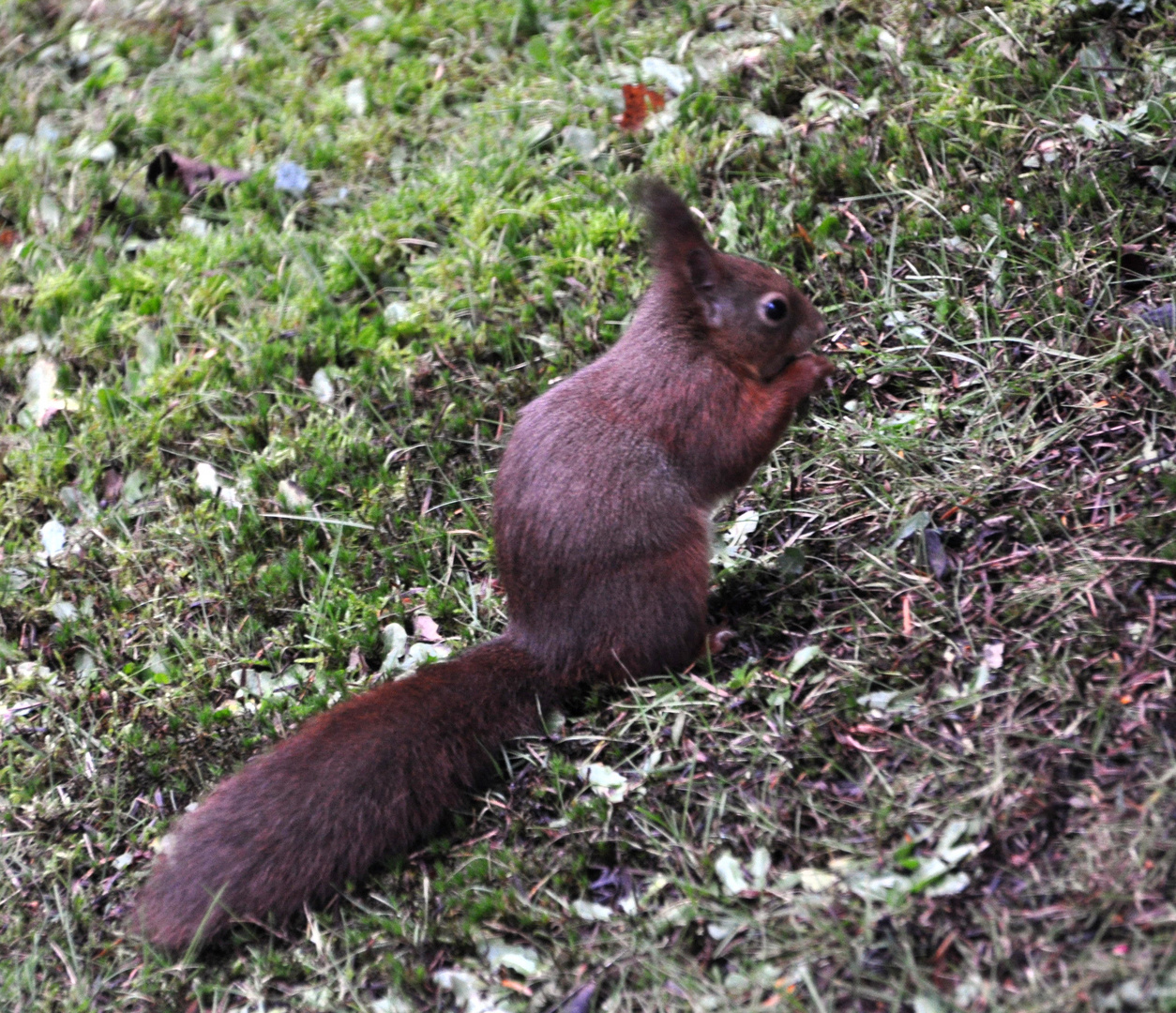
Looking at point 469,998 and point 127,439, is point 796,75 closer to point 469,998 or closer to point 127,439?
point 127,439

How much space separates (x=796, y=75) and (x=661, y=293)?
173cm

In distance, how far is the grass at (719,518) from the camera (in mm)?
2420

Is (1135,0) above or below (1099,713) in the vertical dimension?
above

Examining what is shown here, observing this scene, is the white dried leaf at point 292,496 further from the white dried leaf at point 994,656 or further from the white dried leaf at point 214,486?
the white dried leaf at point 994,656

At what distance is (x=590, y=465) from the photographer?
9.74ft

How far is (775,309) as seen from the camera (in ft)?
10.7

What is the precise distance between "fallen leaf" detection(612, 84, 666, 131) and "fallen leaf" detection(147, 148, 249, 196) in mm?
1693

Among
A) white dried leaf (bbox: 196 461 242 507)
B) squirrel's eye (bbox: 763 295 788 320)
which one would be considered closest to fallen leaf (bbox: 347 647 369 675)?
white dried leaf (bbox: 196 461 242 507)

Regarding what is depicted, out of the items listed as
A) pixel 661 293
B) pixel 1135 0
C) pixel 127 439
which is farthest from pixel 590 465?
pixel 1135 0

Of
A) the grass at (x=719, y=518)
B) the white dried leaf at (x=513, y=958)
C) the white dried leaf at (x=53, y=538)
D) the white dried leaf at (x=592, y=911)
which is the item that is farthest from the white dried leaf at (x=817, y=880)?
the white dried leaf at (x=53, y=538)

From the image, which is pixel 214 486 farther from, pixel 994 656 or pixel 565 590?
pixel 994 656

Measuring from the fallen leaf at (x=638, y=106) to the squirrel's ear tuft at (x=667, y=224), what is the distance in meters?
1.55

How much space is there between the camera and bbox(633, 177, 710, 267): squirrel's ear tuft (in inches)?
124

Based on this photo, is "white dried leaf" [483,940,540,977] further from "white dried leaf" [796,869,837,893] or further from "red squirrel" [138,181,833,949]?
"white dried leaf" [796,869,837,893]
